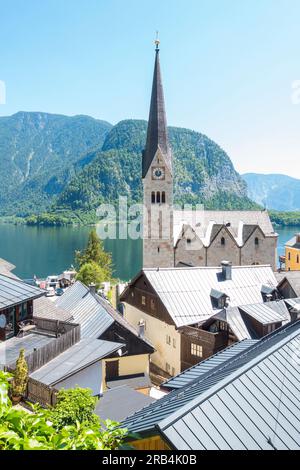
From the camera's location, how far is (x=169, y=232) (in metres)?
45.1

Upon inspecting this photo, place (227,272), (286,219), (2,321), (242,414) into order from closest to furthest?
1. (242,414)
2. (2,321)
3. (227,272)
4. (286,219)

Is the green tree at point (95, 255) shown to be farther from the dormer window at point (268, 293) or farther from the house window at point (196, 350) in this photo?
the house window at point (196, 350)

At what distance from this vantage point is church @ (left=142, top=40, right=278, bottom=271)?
44469 millimetres

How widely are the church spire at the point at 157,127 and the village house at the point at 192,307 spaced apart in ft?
55.5

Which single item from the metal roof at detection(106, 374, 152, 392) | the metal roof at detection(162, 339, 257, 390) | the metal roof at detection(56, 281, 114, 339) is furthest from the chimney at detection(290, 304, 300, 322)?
the metal roof at detection(162, 339, 257, 390)

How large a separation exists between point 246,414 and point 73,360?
10.9 m

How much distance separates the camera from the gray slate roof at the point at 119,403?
48.1ft

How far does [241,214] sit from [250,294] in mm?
22964

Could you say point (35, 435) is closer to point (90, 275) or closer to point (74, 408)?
point (74, 408)

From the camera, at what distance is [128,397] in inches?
640

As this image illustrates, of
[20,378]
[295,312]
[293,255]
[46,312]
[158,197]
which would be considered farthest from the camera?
[293,255]

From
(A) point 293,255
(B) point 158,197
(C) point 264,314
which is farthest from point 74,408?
(A) point 293,255

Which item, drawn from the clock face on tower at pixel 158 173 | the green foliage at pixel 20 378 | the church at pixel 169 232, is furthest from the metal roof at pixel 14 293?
the clock face on tower at pixel 158 173
